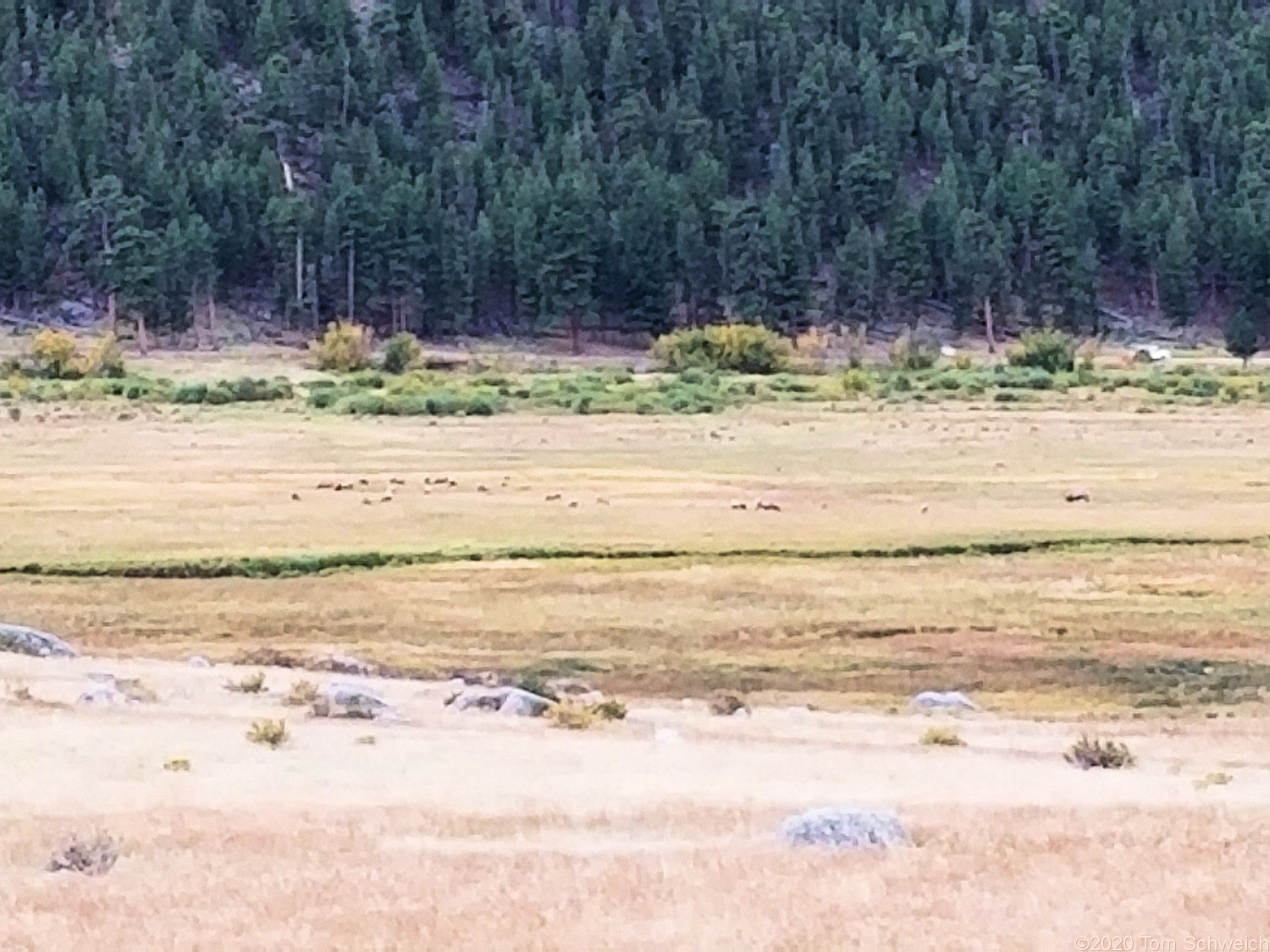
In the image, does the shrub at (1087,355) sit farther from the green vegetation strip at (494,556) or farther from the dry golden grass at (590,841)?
the dry golden grass at (590,841)

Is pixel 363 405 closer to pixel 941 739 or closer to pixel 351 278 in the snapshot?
pixel 351 278

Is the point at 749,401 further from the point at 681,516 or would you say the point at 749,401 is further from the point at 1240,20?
the point at 1240,20

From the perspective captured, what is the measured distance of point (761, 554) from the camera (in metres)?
39.3

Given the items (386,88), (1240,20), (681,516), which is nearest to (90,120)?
(386,88)

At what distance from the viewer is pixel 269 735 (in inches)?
758

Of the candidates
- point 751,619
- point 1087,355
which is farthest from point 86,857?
point 1087,355

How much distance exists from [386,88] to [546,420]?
99.4m

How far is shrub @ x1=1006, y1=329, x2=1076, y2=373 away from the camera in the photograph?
356ft

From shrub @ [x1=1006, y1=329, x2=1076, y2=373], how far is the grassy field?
4054 centimetres

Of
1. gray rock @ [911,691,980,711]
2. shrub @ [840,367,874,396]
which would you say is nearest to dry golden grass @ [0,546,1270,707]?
gray rock @ [911,691,980,711]

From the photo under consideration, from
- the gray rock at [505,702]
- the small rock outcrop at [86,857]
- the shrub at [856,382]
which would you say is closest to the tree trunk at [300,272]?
the shrub at [856,382]

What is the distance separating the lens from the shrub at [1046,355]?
109m

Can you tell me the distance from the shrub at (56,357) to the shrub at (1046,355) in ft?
160

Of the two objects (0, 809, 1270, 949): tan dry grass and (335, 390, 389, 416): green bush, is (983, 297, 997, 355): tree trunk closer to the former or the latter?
(335, 390, 389, 416): green bush
